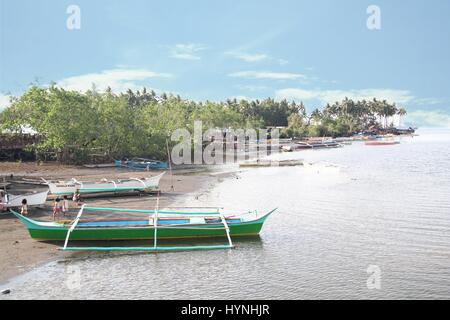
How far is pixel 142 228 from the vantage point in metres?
23.8

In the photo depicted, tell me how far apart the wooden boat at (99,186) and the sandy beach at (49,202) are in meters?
0.84

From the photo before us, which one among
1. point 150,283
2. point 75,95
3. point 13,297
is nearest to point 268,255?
point 150,283

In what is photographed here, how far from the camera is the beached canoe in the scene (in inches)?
918

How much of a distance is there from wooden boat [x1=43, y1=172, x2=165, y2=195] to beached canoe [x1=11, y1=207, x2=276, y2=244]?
11936 mm

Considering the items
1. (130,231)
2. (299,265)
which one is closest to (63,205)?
(130,231)

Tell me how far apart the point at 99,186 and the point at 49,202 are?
444 centimetres

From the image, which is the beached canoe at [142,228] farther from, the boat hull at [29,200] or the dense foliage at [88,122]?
the dense foliage at [88,122]

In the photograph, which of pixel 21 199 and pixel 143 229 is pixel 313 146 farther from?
pixel 143 229

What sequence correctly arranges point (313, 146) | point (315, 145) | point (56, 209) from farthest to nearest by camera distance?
point (315, 145) < point (313, 146) < point (56, 209)

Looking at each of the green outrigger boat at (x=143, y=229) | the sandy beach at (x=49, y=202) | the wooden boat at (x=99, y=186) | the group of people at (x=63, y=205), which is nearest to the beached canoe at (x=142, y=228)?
the green outrigger boat at (x=143, y=229)

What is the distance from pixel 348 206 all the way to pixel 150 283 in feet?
69.6

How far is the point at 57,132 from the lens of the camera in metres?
55.9

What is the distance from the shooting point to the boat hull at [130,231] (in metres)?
23.2
